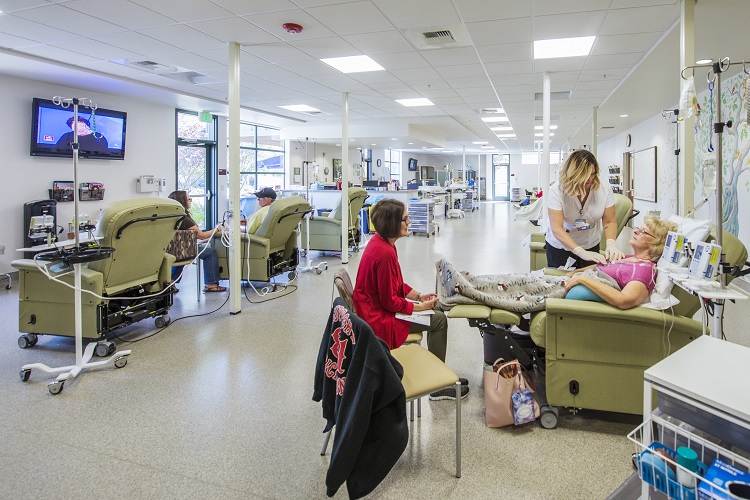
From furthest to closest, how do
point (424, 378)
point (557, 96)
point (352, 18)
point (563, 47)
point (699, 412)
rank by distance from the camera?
point (557, 96)
point (563, 47)
point (352, 18)
point (424, 378)
point (699, 412)

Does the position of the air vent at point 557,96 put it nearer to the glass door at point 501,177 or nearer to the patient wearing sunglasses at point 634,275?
the patient wearing sunglasses at point 634,275

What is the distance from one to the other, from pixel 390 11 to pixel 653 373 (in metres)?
3.85

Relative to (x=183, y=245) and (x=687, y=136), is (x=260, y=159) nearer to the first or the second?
(x=183, y=245)

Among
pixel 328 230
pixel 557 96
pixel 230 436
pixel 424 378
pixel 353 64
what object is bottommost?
pixel 230 436

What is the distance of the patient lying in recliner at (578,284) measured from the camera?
247cm

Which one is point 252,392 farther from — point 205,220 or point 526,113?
point 526,113

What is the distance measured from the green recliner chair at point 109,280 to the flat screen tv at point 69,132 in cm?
310

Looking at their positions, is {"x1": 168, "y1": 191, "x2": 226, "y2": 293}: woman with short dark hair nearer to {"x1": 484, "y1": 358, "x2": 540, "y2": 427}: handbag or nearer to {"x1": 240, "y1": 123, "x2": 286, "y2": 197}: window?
{"x1": 484, "y1": 358, "x2": 540, "y2": 427}: handbag

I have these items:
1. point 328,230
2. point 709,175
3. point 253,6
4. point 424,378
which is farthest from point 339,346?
point 328,230

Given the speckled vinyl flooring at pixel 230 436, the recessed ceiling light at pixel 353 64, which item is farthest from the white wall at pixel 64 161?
the recessed ceiling light at pixel 353 64

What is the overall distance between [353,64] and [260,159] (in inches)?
278

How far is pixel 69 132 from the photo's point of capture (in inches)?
288

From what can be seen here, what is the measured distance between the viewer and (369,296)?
2.58 metres

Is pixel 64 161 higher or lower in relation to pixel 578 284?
higher
